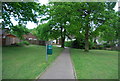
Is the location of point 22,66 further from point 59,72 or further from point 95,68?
point 95,68

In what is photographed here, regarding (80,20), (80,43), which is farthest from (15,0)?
(80,43)

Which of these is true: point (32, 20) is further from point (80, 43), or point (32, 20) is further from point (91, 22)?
point (80, 43)

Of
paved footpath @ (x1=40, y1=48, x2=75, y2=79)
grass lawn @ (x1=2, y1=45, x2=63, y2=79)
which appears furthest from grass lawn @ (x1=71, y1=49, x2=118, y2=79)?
grass lawn @ (x1=2, y1=45, x2=63, y2=79)

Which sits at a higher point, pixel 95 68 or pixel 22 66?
pixel 22 66

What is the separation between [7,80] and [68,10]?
1187cm

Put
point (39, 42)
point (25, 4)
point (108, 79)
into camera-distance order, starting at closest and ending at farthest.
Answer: point (108, 79)
point (25, 4)
point (39, 42)

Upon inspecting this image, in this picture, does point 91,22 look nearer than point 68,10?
No

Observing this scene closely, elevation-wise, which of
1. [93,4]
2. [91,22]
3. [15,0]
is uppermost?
[93,4]

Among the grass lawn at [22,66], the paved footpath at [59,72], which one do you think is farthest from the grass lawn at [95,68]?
the grass lawn at [22,66]

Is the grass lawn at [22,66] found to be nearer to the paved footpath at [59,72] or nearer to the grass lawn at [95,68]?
the paved footpath at [59,72]

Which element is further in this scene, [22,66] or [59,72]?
[22,66]

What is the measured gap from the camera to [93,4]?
1409cm

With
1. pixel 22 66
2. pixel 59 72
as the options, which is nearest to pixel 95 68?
pixel 59 72

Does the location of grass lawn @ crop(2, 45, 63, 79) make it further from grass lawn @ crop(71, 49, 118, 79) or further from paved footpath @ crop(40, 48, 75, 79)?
grass lawn @ crop(71, 49, 118, 79)
